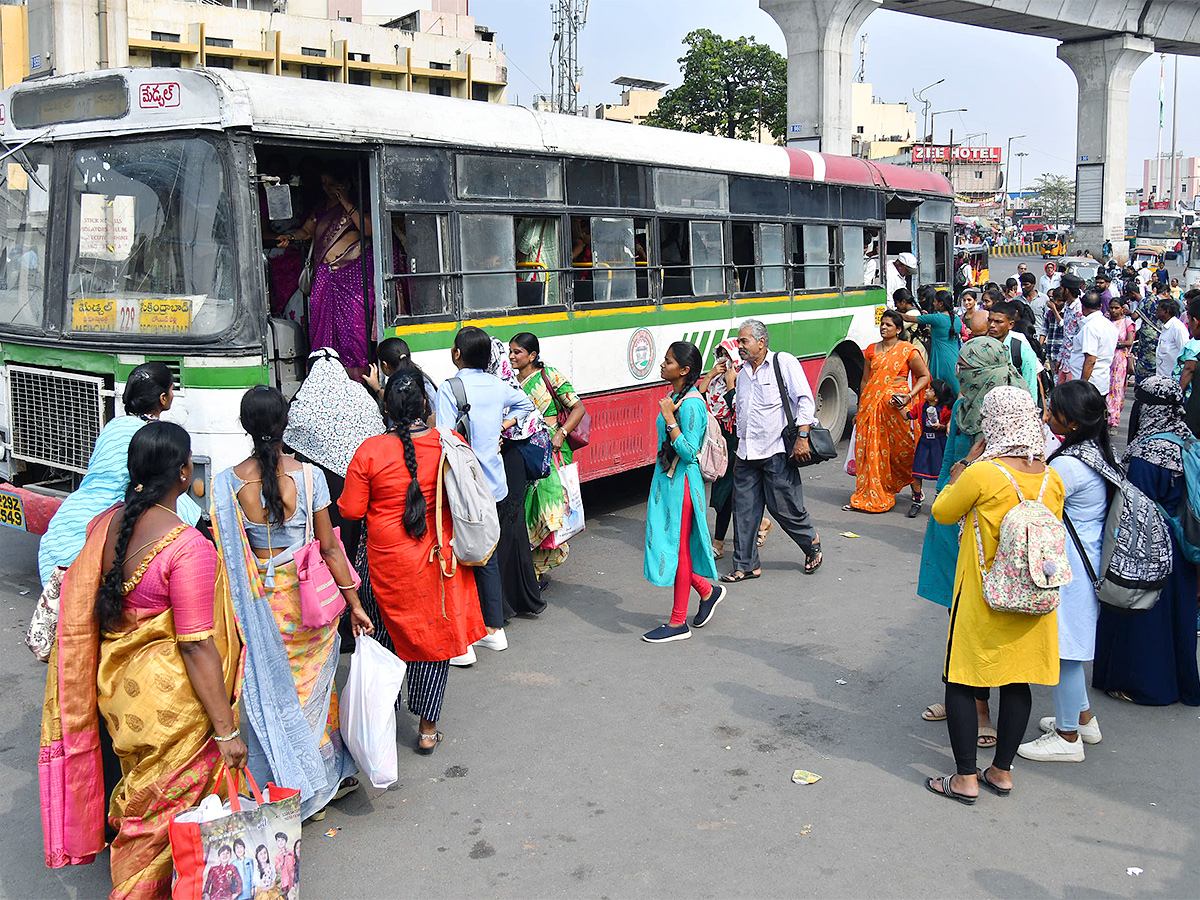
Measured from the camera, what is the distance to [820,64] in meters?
22.8

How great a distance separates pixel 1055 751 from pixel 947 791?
0.66 m

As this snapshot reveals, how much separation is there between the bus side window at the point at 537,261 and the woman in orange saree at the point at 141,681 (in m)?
4.50

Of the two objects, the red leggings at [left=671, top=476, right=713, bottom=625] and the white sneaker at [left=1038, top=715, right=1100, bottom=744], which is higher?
the red leggings at [left=671, top=476, right=713, bottom=625]

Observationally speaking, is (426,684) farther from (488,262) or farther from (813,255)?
(813,255)

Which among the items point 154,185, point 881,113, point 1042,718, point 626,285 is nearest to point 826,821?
point 1042,718

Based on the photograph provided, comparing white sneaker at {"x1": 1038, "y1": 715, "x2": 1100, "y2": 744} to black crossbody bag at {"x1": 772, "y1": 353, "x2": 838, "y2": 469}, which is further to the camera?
black crossbody bag at {"x1": 772, "y1": 353, "x2": 838, "y2": 469}

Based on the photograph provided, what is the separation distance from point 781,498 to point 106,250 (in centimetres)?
423

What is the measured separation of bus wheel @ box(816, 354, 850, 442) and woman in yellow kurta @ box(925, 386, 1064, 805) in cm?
778

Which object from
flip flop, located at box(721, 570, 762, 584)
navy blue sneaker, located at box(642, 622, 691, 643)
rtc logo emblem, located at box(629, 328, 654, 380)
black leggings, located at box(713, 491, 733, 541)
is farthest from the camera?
rtc logo emblem, located at box(629, 328, 654, 380)

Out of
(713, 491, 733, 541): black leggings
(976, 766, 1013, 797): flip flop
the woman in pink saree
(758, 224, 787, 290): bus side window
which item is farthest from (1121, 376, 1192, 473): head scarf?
(758, 224, 787, 290): bus side window

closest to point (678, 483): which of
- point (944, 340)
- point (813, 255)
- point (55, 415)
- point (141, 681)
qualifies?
point (141, 681)

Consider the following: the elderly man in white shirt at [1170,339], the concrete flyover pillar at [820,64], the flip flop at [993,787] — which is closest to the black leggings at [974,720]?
the flip flop at [993,787]

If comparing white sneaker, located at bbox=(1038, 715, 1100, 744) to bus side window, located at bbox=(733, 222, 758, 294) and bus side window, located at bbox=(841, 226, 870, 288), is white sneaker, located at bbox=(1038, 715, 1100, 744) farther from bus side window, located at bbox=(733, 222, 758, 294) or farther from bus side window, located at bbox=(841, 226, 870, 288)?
bus side window, located at bbox=(841, 226, 870, 288)

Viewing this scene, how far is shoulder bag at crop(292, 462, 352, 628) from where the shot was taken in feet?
12.7
